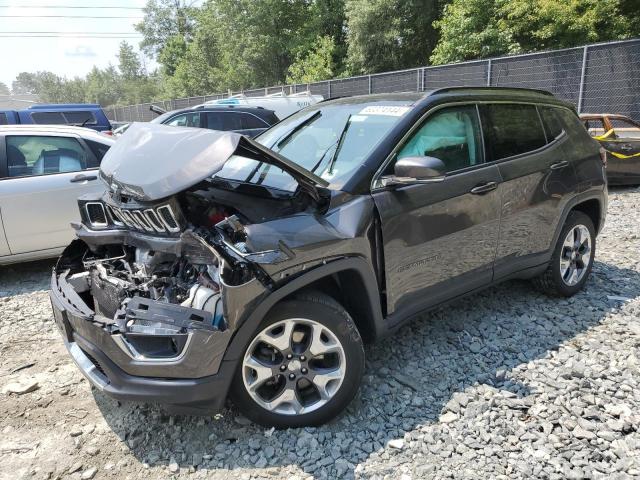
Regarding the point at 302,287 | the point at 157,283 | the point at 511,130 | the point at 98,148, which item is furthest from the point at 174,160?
the point at 98,148

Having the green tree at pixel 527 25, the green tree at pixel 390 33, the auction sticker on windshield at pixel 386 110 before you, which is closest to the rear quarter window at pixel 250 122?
the auction sticker on windshield at pixel 386 110

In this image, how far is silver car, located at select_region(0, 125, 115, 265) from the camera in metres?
4.93

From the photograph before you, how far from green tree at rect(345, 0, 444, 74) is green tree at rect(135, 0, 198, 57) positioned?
3998cm

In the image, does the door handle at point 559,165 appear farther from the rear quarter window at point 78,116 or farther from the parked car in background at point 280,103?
the rear quarter window at point 78,116

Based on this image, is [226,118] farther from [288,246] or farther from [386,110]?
[288,246]

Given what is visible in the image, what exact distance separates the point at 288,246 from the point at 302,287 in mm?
277

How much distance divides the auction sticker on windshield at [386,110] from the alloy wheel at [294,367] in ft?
4.88

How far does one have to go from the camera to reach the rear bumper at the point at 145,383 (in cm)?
225

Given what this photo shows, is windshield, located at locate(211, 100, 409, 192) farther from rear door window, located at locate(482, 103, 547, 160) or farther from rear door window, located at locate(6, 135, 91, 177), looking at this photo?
rear door window, located at locate(6, 135, 91, 177)

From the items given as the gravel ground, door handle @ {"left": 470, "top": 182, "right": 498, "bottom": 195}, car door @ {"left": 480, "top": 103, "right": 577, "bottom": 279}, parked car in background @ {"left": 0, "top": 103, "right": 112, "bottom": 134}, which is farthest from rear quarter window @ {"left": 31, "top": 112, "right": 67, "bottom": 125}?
door handle @ {"left": 470, "top": 182, "right": 498, "bottom": 195}

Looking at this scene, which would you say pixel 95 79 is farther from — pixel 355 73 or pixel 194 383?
pixel 194 383

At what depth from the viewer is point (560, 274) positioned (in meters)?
4.10

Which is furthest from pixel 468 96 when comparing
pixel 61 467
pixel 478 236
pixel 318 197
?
pixel 61 467

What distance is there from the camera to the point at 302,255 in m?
2.45
